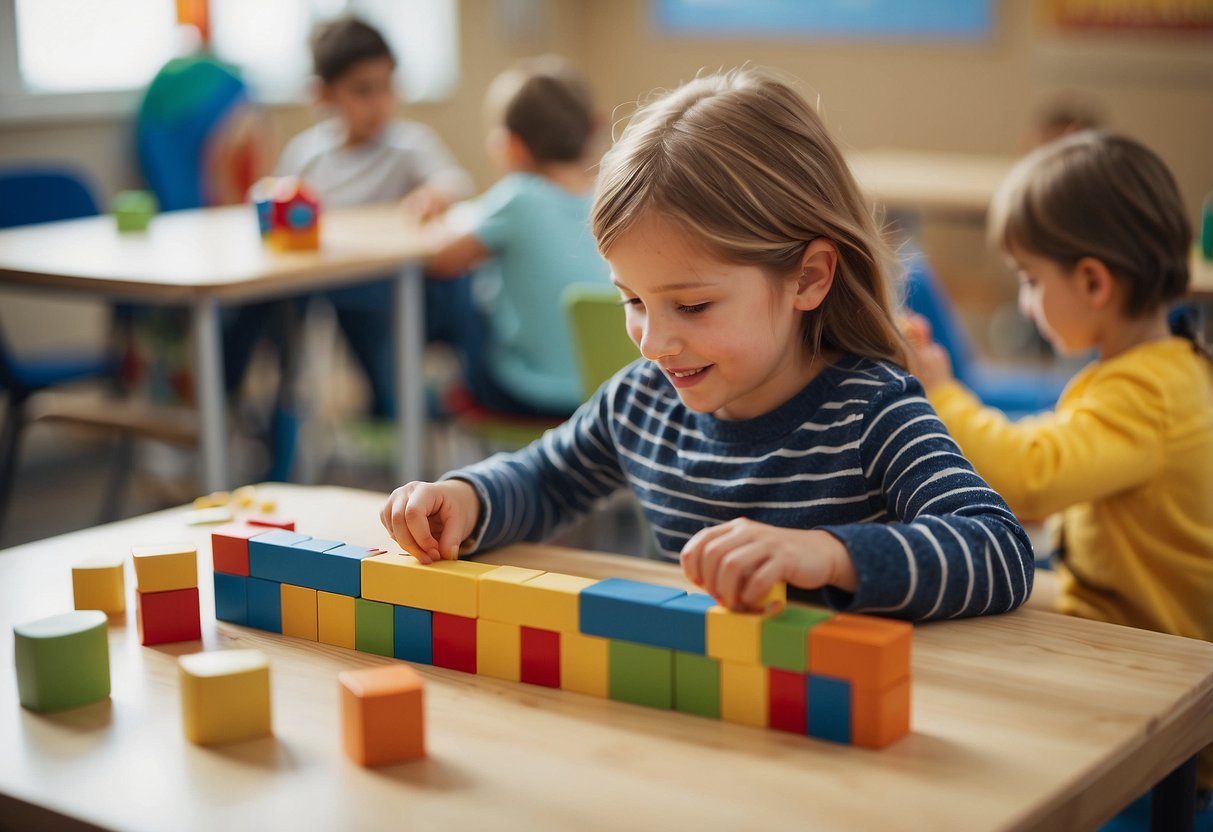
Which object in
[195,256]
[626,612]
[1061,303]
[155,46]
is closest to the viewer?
[626,612]

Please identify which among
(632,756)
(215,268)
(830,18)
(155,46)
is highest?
(830,18)

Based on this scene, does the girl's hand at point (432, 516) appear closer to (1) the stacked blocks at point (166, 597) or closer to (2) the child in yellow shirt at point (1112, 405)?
(1) the stacked blocks at point (166, 597)

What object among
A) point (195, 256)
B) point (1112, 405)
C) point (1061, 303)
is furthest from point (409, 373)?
point (1112, 405)

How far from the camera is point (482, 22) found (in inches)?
255

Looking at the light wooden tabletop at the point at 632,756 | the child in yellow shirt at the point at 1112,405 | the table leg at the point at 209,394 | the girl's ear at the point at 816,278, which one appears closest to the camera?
the light wooden tabletop at the point at 632,756

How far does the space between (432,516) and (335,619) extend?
0.22 m

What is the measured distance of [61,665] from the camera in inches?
36.0

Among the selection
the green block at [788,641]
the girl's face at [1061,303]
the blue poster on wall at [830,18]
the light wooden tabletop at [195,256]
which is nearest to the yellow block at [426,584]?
the green block at [788,641]

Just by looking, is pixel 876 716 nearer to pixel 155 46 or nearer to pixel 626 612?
pixel 626 612

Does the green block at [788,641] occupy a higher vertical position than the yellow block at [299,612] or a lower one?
higher

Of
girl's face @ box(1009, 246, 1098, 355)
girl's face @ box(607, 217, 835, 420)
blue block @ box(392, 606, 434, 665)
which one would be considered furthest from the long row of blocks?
girl's face @ box(1009, 246, 1098, 355)

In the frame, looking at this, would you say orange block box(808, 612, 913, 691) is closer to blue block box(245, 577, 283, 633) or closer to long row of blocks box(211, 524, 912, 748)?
long row of blocks box(211, 524, 912, 748)

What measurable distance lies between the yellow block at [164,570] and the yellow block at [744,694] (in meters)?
0.43

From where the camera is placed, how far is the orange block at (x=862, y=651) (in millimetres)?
842
